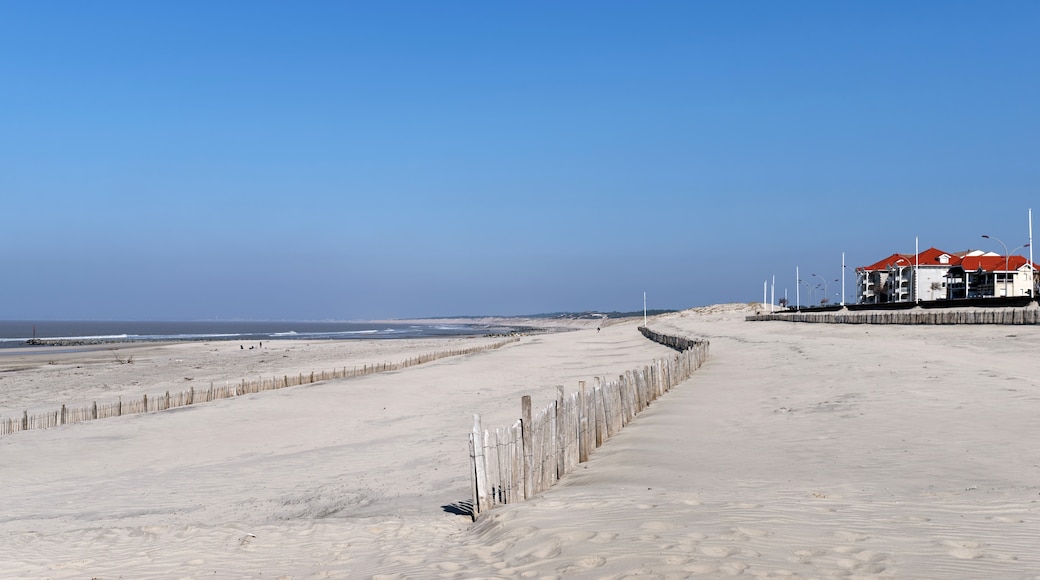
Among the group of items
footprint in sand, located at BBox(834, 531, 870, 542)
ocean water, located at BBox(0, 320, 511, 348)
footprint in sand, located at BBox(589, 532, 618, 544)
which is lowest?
ocean water, located at BBox(0, 320, 511, 348)

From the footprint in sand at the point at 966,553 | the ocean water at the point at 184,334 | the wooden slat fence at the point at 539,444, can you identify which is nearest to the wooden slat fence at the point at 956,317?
the wooden slat fence at the point at 539,444

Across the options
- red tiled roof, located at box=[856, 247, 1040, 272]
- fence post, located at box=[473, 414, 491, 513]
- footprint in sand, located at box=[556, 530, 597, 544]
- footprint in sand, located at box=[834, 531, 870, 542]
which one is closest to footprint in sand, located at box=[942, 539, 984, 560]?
footprint in sand, located at box=[834, 531, 870, 542]

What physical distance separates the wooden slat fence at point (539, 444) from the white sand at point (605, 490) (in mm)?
304

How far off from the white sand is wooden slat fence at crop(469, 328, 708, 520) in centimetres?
30

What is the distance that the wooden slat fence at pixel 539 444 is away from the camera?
7992 millimetres

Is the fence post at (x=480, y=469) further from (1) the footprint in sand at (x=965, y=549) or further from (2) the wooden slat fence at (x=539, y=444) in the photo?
(1) the footprint in sand at (x=965, y=549)

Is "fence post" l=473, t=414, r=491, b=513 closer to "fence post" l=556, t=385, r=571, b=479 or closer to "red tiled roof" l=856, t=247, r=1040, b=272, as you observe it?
"fence post" l=556, t=385, r=571, b=479

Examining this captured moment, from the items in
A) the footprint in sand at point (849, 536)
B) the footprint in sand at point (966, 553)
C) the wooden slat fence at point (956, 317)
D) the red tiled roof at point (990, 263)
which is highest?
the red tiled roof at point (990, 263)

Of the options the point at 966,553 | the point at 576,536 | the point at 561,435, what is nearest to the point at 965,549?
the point at 966,553

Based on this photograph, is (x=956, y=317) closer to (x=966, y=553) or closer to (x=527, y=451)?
(x=527, y=451)

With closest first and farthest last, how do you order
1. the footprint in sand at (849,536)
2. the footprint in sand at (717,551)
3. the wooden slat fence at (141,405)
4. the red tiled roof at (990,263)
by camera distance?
the footprint in sand at (717,551), the footprint in sand at (849,536), the wooden slat fence at (141,405), the red tiled roof at (990,263)

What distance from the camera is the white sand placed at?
585 cm

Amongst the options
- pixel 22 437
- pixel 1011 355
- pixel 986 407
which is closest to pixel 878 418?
pixel 986 407

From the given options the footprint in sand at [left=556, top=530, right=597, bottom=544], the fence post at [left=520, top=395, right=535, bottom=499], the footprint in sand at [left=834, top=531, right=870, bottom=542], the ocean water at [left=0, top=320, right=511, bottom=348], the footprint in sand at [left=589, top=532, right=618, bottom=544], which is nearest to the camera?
the footprint in sand at [left=834, top=531, right=870, bottom=542]
